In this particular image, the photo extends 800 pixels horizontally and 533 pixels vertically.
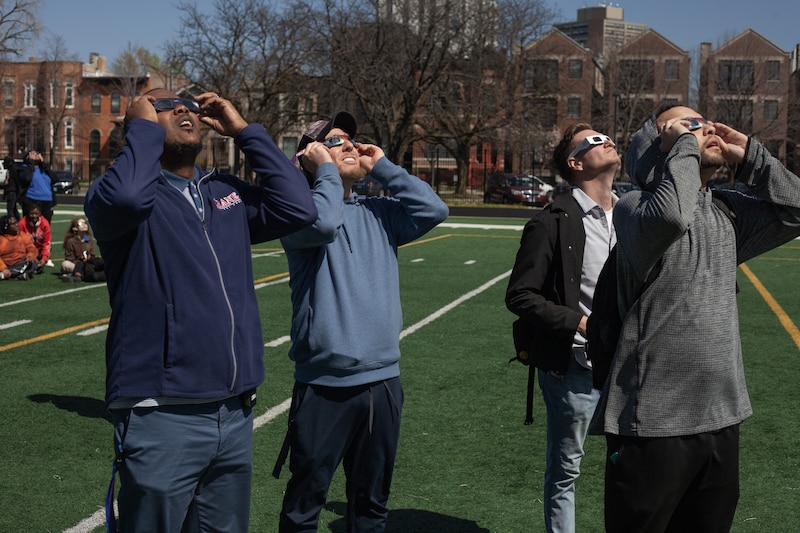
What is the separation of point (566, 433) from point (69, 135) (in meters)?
84.4

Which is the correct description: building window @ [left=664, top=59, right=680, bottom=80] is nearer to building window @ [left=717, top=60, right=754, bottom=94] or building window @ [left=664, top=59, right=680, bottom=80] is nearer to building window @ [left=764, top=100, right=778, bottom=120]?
building window @ [left=717, top=60, right=754, bottom=94]

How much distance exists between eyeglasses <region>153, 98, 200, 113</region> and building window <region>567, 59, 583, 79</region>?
7056cm

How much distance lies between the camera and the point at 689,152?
2934 mm

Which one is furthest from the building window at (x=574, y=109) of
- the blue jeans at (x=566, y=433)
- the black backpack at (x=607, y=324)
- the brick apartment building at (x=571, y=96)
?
the black backpack at (x=607, y=324)

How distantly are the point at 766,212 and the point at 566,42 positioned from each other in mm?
67760

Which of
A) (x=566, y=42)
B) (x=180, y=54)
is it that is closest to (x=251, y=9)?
(x=180, y=54)

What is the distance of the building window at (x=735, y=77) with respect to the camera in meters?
67.2

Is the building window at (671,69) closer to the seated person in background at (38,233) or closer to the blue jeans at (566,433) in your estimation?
the seated person in background at (38,233)

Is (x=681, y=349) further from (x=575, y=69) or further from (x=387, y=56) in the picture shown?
(x=575, y=69)

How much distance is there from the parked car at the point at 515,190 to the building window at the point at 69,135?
150ft

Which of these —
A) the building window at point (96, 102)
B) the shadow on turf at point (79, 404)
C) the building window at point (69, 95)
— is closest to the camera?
the shadow on turf at point (79, 404)

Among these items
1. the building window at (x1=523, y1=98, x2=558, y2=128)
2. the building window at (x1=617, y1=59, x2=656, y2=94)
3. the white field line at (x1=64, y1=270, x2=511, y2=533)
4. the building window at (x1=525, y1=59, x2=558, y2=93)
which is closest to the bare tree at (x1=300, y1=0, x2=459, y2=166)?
the building window at (x1=523, y1=98, x2=558, y2=128)

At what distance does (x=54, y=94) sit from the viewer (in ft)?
252

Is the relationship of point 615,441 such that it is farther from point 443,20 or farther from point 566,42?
point 566,42
